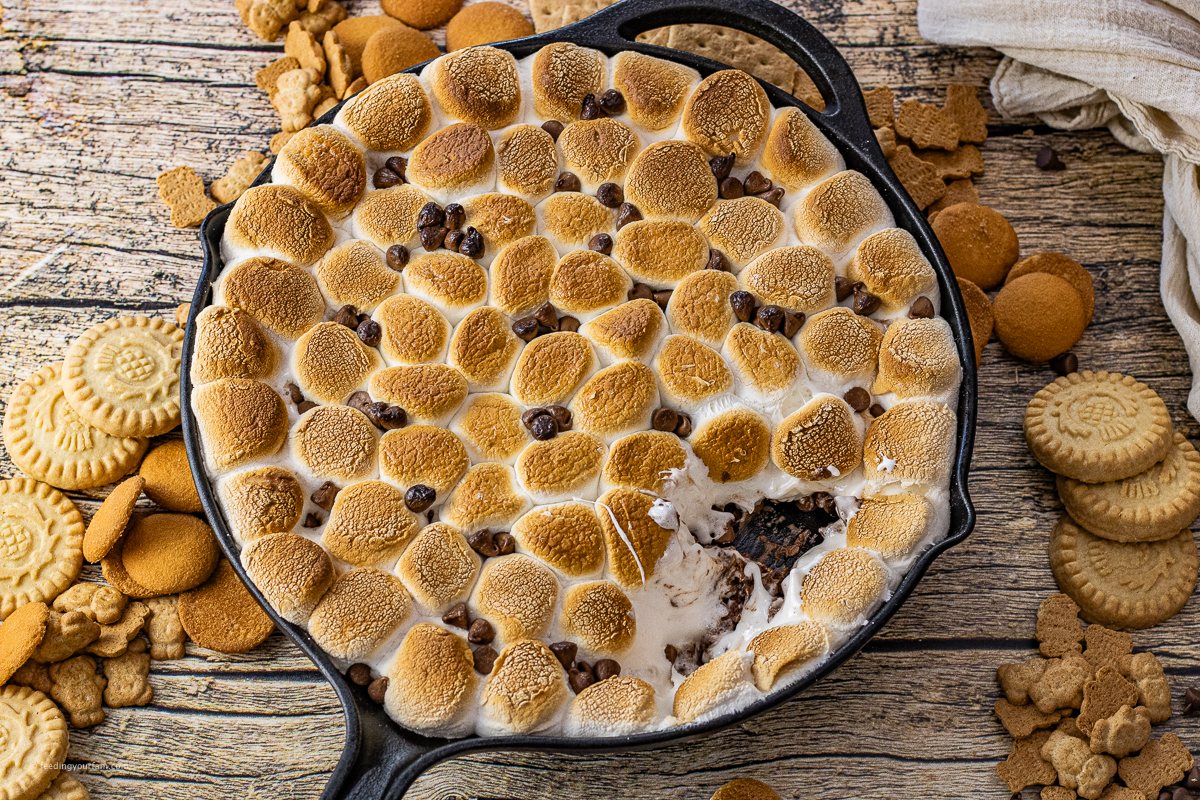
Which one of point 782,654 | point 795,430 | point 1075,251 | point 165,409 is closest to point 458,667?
point 782,654

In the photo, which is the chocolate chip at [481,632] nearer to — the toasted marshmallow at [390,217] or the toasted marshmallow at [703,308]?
the toasted marshmallow at [703,308]

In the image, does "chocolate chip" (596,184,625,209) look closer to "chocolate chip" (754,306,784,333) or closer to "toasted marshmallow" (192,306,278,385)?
"chocolate chip" (754,306,784,333)

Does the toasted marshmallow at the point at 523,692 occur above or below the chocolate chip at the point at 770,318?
below

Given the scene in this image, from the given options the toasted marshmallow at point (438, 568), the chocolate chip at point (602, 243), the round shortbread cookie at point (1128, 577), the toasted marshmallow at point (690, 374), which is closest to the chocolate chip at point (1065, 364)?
the round shortbread cookie at point (1128, 577)

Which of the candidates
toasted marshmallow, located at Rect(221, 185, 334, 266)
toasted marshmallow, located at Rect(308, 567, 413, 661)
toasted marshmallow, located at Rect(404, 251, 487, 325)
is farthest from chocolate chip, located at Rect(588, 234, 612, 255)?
toasted marshmallow, located at Rect(308, 567, 413, 661)

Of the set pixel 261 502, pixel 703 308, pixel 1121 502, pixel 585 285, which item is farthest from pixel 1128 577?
pixel 261 502

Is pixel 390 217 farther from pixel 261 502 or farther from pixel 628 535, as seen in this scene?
pixel 628 535
